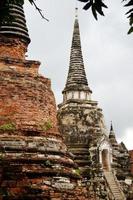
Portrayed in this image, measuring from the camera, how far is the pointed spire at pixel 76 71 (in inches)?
1096

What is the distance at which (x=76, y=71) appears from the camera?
2850 centimetres

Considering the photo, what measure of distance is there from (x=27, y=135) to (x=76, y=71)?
19.4 m

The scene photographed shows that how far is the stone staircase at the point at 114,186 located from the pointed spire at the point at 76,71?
5927 mm

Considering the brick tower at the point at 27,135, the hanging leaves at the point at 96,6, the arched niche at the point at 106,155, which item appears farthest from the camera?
the arched niche at the point at 106,155

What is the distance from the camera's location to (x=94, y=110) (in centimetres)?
2638

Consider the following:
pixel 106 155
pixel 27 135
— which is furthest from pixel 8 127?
pixel 106 155

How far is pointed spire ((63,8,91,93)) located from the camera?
27.8 meters

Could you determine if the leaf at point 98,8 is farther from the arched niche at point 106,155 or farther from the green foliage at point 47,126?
the arched niche at point 106,155

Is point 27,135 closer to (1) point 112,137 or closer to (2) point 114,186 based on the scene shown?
(2) point 114,186

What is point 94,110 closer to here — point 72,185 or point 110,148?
point 110,148

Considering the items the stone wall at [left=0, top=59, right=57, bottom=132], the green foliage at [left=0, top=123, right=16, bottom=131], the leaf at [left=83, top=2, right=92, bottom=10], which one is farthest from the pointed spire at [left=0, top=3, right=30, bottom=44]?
the leaf at [left=83, top=2, right=92, bottom=10]

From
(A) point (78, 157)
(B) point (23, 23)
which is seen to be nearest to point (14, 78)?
(B) point (23, 23)

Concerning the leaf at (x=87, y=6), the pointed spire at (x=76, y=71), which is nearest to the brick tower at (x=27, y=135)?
the leaf at (x=87, y=6)

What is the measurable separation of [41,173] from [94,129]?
1657cm
